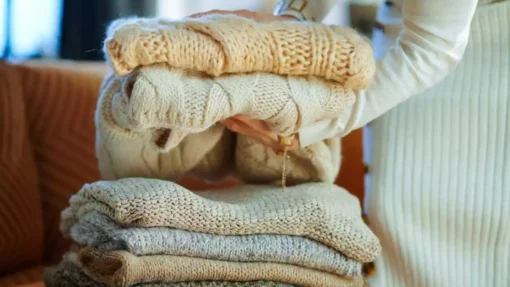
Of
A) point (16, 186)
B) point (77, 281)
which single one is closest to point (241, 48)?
point (77, 281)

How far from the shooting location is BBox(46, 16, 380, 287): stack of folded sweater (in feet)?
1.80

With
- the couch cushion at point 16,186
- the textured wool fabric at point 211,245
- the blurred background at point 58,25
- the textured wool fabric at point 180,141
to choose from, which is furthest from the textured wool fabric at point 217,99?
the blurred background at point 58,25

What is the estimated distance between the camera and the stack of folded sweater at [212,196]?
55cm

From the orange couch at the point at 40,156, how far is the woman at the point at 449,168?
44 centimetres

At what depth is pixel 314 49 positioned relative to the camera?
22.8 inches

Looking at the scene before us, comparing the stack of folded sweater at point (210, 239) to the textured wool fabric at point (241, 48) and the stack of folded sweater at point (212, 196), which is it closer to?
the stack of folded sweater at point (212, 196)

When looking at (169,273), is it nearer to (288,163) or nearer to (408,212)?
(288,163)

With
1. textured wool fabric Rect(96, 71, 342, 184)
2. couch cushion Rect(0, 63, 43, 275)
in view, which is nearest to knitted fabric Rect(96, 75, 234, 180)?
textured wool fabric Rect(96, 71, 342, 184)

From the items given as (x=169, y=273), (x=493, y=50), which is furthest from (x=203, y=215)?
(x=493, y=50)

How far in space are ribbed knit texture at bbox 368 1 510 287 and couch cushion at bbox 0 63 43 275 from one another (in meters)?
0.60

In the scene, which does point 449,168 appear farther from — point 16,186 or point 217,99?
point 16,186

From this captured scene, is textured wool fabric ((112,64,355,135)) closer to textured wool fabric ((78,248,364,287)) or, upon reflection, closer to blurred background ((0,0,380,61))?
textured wool fabric ((78,248,364,287))

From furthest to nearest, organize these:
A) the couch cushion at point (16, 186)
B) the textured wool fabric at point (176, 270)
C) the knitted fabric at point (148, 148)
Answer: the couch cushion at point (16, 186)
the knitted fabric at point (148, 148)
the textured wool fabric at point (176, 270)

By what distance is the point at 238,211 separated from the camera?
0.60m
